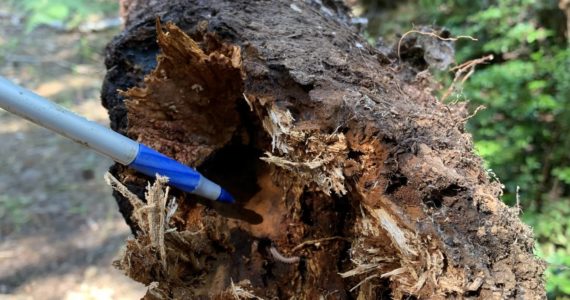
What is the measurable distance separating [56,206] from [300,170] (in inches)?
125

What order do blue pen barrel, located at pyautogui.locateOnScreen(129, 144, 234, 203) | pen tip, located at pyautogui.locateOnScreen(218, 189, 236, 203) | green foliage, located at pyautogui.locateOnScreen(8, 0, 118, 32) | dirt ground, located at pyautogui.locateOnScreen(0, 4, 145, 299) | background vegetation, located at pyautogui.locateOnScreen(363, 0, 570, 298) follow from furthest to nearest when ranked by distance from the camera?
1. green foliage, located at pyautogui.locateOnScreen(8, 0, 118, 32)
2. dirt ground, located at pyautogui.locateOnScreen(0, 4, 145, 299)
3. background vegetation, located at pyautogui.locateOnScreen(363, 0, 570, 298)
4. pen tip, located at pyautogui.locateOnScreen(218, 189, 236, 203)
5. blue pen barrel, located at pyautogui.locateOnScreen(129, 144, 234, 203)

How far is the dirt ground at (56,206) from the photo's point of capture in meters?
3.13

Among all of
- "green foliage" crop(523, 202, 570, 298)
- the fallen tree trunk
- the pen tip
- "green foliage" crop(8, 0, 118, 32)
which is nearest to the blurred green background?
"green foliage" crop(523, 202, 570, 298)

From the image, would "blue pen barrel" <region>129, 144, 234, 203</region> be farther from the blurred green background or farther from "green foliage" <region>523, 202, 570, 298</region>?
"green foliage" <region>523, 202, 570, 298</region>

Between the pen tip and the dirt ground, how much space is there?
6.76 ft

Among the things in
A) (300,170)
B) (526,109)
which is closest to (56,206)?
(300,170)

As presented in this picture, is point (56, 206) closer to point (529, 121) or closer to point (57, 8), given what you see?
point (57, 8)

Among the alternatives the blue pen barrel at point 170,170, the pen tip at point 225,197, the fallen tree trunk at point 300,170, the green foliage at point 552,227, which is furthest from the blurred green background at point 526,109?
the blue pen barrel at point 170,170

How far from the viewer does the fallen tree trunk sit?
95cm

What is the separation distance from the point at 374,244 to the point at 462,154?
0.27 metres

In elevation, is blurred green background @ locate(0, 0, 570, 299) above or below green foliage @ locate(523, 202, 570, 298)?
above

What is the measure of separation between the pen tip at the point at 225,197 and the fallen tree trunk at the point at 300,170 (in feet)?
0.13

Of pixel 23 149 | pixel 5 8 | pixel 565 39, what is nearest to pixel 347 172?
pixel 565 39

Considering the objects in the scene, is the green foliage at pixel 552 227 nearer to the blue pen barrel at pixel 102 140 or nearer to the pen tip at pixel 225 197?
the pen tip at pixel 225 197
